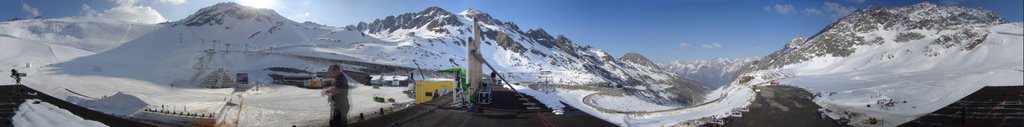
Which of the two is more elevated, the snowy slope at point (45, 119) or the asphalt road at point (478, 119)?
the snowy slope at point (45, 119)

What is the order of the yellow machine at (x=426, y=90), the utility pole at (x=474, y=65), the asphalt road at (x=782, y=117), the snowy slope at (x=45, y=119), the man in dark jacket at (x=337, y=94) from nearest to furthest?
the man in dark jacket at (x=337, y=94)
the snowy slope at (x=45, y=119)
the asphalt road at (x=782, y=117)
the utility pole at (x=474, y=65)
the yellow machine at (x=426, y=90)

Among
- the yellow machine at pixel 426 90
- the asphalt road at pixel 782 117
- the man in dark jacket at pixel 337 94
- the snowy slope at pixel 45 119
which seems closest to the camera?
the man in dark jacket at pixel 337 94

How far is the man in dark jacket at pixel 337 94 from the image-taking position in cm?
1003

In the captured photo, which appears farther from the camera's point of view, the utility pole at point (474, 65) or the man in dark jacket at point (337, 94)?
the utility pole at point (474, 65)

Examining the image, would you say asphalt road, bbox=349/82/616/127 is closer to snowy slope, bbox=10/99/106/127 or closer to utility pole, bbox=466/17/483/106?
utility pole, bbox=466/17/483/106

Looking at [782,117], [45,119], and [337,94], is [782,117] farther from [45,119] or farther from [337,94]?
[45,119]

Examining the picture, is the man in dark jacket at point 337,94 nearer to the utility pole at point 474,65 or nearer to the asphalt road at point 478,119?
the asphalt road at point 478,119

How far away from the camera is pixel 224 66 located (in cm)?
13638

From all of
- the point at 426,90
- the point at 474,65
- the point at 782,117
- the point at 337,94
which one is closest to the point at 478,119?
the point at 474,65

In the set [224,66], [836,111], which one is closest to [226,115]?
[836,111]

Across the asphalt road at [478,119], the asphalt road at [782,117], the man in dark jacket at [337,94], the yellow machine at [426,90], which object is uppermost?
the man in dark jacket at [337,94]

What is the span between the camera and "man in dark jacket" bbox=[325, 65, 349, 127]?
1003 cm

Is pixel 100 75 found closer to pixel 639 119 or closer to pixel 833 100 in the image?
pixel 639 119

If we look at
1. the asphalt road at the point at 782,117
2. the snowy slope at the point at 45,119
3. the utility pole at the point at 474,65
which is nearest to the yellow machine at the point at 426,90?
the utility pole at the point at 474,65
